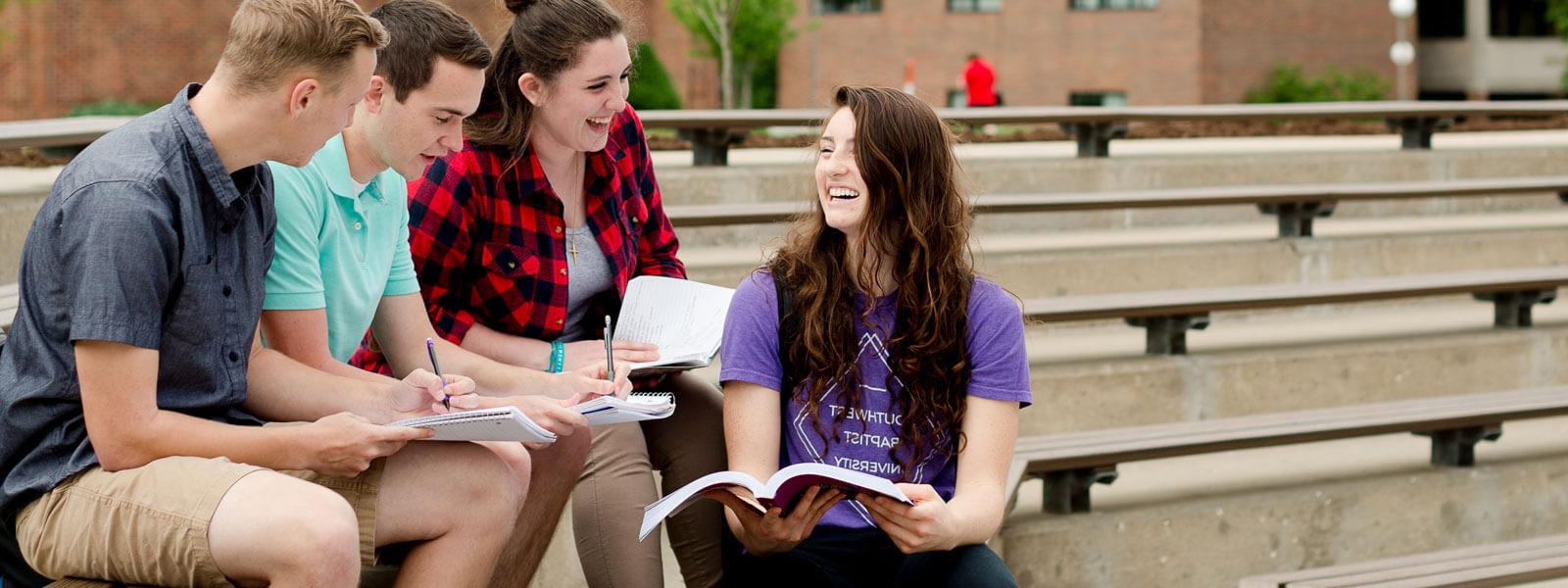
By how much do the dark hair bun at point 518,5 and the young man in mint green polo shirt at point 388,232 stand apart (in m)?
0.38

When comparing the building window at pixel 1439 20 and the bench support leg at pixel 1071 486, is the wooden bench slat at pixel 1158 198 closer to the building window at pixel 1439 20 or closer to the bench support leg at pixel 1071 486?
the bench support leg at pixel 1071 486

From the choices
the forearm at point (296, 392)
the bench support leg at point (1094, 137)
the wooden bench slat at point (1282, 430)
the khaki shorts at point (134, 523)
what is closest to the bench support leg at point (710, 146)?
the bench support leg at point (1094, 137)

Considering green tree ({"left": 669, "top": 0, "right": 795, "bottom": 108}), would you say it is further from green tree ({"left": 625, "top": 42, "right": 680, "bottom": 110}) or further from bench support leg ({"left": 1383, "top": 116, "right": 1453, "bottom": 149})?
bench support leg ({"left": 1383, "top": 116, "right": 1453, "bottom": 149})

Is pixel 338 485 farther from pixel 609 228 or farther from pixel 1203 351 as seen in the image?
pixel 1203 351

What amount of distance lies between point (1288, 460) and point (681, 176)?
2.81 m

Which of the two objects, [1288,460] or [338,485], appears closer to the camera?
[338,485]

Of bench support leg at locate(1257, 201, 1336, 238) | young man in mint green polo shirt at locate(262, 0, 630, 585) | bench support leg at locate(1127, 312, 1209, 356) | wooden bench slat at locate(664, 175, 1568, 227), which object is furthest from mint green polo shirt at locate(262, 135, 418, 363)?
bench support leg at locate(1257, 201, 1336, 238)

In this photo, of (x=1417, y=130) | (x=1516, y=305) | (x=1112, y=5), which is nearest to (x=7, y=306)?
(x=1516, y=305)

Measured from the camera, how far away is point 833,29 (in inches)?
1123

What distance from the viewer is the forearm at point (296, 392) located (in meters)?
2.50

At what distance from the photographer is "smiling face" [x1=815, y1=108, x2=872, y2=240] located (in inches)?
109

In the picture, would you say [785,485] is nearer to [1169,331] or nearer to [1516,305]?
[1169,331]

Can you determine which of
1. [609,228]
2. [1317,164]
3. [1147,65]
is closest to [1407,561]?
[609,228]

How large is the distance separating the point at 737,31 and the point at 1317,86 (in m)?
9.84
